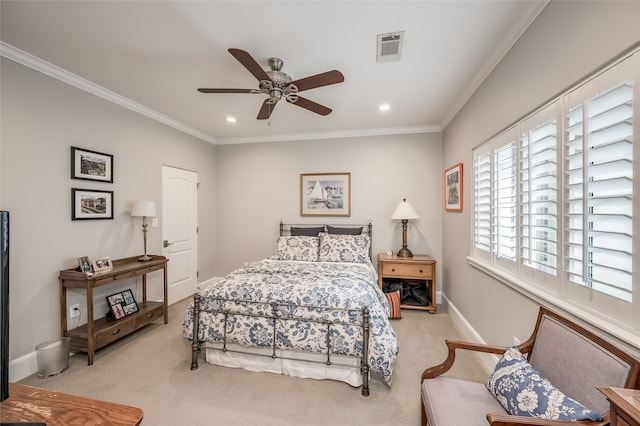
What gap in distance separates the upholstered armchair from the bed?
2.02 feet

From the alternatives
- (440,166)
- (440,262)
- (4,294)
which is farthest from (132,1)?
(440,262)

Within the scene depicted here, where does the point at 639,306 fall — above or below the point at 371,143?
below

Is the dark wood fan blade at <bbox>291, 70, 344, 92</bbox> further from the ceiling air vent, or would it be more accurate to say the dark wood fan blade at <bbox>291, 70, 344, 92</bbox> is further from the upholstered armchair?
Answer: the upholstered armchair

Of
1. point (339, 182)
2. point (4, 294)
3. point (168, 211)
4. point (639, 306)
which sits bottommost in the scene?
point (639, 306)

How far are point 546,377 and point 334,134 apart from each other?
386 cm

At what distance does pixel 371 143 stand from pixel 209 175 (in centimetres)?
292

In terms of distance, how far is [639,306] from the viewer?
3.46 feet

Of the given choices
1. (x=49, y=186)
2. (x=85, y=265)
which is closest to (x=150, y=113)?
(x=49, y=186)

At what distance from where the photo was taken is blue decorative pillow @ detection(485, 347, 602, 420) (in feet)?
3.31

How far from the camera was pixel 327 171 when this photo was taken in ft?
14.6

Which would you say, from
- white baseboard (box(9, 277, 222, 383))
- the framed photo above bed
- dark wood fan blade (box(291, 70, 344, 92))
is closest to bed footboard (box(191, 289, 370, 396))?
white baseboard (box(9, 277, 222, 383))

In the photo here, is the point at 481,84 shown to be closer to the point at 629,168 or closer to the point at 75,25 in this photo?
the point at 629,168

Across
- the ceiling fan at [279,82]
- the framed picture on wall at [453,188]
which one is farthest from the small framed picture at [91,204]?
the framed picture on wall at [453,188]

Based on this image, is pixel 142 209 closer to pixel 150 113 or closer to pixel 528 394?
pixel 150 113
